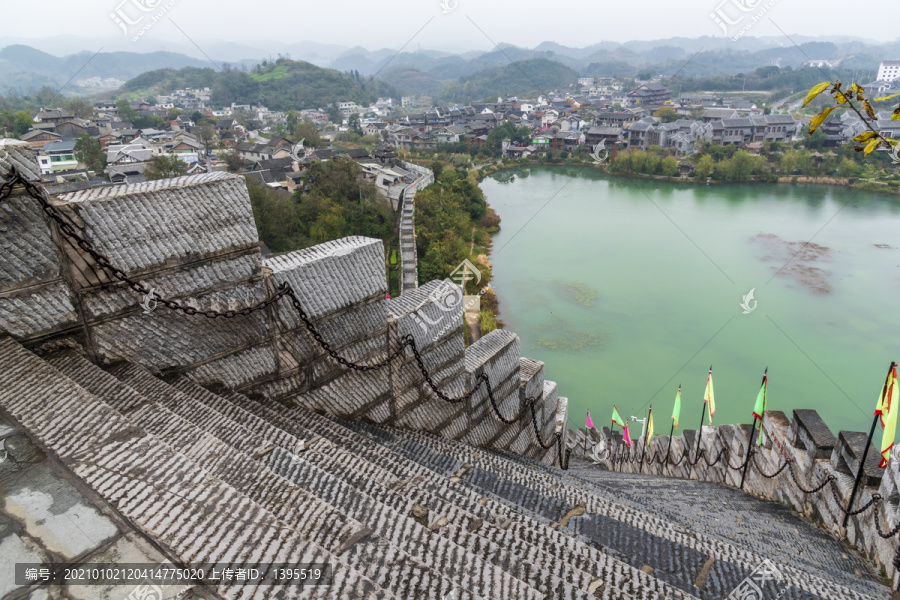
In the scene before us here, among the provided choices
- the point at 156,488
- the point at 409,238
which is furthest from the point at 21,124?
the point at 156,488

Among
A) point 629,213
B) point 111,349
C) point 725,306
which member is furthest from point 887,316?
point 111,349

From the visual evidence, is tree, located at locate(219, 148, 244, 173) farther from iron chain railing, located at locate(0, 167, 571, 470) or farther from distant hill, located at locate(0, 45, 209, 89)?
distant hill, located at locate(0, 45, 209, 89)

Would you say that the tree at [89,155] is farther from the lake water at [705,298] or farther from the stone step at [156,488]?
→ the stone step at [156,488]

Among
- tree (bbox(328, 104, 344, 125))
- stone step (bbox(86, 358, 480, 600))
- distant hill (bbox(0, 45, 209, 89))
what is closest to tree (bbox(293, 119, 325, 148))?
tree (bbox(328, 104, 344, 125))

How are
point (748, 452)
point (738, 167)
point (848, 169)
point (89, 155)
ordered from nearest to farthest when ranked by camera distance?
point (748, 452), point (89, 155), point (848, 169), point (738, 167)

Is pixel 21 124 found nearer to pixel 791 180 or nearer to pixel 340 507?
pixel 340 507

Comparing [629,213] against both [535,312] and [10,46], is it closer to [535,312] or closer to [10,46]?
[535,312]

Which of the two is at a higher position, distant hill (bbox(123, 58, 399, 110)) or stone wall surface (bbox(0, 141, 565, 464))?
distant hill (bbox(123, 58, 399, 110))

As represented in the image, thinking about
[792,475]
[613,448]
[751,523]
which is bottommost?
[613,448]
